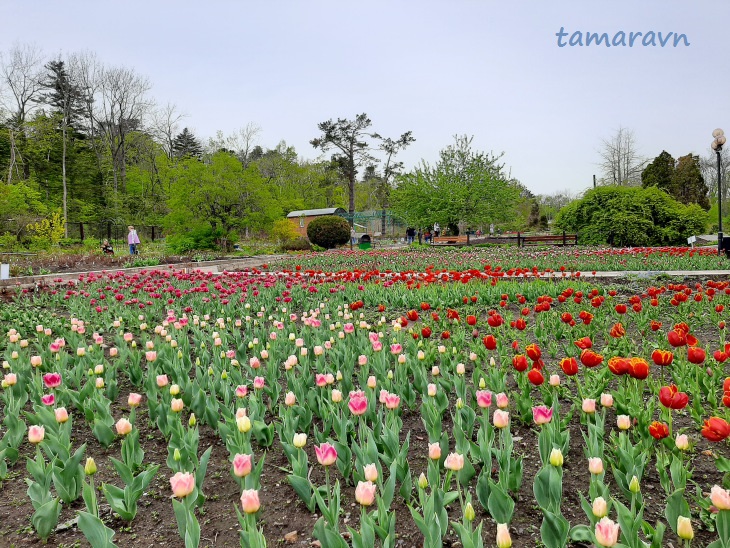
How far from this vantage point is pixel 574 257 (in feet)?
47.2

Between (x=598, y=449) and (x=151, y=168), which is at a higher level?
(x=151, y=168)

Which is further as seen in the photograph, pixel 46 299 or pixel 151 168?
pixel 151 168

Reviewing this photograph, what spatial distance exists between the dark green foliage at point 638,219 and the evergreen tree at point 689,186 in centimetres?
1981

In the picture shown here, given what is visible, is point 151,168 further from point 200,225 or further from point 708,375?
point 708,375

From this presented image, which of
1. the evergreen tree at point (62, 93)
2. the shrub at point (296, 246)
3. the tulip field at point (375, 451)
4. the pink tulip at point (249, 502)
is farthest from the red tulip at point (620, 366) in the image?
the evergreen tree at point (62, 93)

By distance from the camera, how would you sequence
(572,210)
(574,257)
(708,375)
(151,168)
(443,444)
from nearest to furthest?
1. (443,444)
2. (708,375)
3. (574,257)
4. (572,210)
5. (151,168)

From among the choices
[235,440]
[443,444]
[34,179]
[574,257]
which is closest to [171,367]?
[235,440]

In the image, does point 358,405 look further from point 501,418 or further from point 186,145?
point 186,145

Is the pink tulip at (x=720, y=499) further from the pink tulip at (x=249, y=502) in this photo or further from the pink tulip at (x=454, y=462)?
the pink tulip at (x=249, y=502)

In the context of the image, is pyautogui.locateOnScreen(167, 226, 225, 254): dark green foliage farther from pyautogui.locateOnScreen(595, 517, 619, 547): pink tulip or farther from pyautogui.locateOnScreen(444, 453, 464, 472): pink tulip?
pyautogui.locateOnScreen(595, 517, 619, 547): pink tulip

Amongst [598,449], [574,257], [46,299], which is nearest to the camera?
[598,449]

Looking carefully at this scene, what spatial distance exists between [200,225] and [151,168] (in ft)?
81.4

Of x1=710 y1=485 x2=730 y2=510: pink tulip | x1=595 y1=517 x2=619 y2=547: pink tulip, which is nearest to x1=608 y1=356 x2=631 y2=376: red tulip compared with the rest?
x1=710 y1=485 x2=730 y2=510: pink tulip

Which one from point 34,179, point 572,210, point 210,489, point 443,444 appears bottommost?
point 210,489
